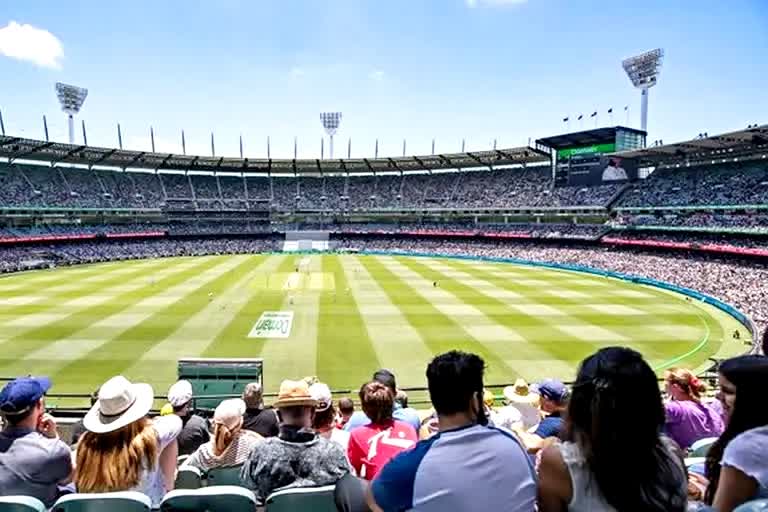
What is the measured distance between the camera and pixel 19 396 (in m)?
3.79

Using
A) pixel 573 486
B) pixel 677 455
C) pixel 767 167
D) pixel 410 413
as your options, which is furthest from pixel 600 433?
pixel 767 167

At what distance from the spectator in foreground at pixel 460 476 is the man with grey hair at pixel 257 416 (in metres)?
4.60

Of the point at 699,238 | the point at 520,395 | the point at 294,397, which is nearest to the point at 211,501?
the point at 294,397

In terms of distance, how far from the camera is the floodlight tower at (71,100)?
77.9 meters

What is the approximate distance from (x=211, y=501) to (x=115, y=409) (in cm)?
99

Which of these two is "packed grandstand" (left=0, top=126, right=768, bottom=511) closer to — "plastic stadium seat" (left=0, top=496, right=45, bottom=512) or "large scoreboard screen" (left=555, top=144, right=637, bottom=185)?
"plastic stadium seat" (left=0, top=496, right=45, bottom=512)

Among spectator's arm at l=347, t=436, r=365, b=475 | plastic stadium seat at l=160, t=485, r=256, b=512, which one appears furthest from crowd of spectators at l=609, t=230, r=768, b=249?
plastic stadium seat at l=160, t=485, r=256, b=512

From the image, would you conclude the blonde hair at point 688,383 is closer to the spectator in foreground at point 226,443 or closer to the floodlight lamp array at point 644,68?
the spectator in foreground at point 226,443

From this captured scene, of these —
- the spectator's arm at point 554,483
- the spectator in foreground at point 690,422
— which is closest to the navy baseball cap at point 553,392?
the spectator in foreground at point 690,422

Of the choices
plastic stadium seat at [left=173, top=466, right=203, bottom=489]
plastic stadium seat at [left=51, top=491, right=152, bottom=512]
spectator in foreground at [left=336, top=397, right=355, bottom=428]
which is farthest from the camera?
spectator in foreground at [left=336, top=397, right=355, bottom=428]

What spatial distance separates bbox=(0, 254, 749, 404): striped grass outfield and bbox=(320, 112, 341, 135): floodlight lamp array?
5782cm

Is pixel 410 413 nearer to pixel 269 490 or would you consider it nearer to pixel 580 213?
pixel 269 490

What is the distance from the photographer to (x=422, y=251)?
73.3 meters

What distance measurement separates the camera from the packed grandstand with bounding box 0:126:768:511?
2352 millimetres
